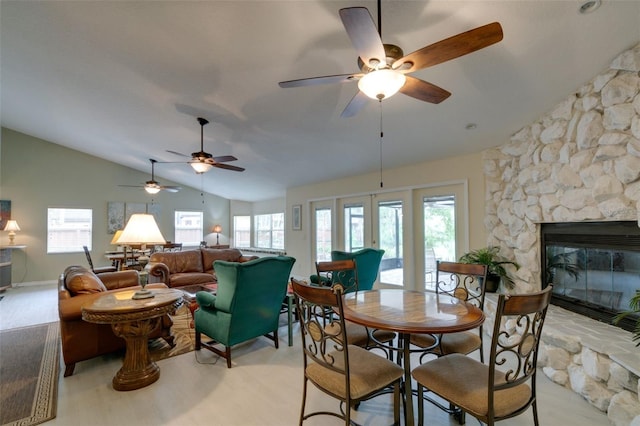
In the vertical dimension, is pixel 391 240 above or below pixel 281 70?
below

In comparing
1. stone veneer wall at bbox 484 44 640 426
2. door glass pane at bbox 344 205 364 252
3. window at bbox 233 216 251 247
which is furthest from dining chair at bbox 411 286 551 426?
window at bbox 233 216 251 247

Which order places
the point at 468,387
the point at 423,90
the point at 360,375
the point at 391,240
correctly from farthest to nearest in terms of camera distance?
the point at 391,240 < the point at 423,90 < the point at 360,375 < the point at 468,387

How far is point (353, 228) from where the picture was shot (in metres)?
6.28

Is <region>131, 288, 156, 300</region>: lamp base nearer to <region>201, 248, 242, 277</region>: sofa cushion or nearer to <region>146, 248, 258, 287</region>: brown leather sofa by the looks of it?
<region>146, 248, 258, 287</region>: brown leather sofa

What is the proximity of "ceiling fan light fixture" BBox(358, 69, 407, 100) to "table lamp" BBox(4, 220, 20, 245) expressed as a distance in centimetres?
858

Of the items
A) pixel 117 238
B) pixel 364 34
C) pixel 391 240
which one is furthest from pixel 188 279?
pixel 364 34

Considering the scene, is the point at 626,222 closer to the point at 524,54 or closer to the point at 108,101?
the point at 524,54

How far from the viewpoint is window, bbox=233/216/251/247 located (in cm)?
1024

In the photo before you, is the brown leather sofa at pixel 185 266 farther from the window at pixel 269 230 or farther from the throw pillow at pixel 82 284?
the window at pixel 269 230

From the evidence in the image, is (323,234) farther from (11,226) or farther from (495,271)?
(11,226)

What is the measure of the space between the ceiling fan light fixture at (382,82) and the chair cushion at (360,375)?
168 centimetres

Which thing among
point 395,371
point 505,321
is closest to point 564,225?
point 505,321

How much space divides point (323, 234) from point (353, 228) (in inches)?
37.6

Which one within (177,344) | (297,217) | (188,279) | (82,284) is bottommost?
(177,344)
